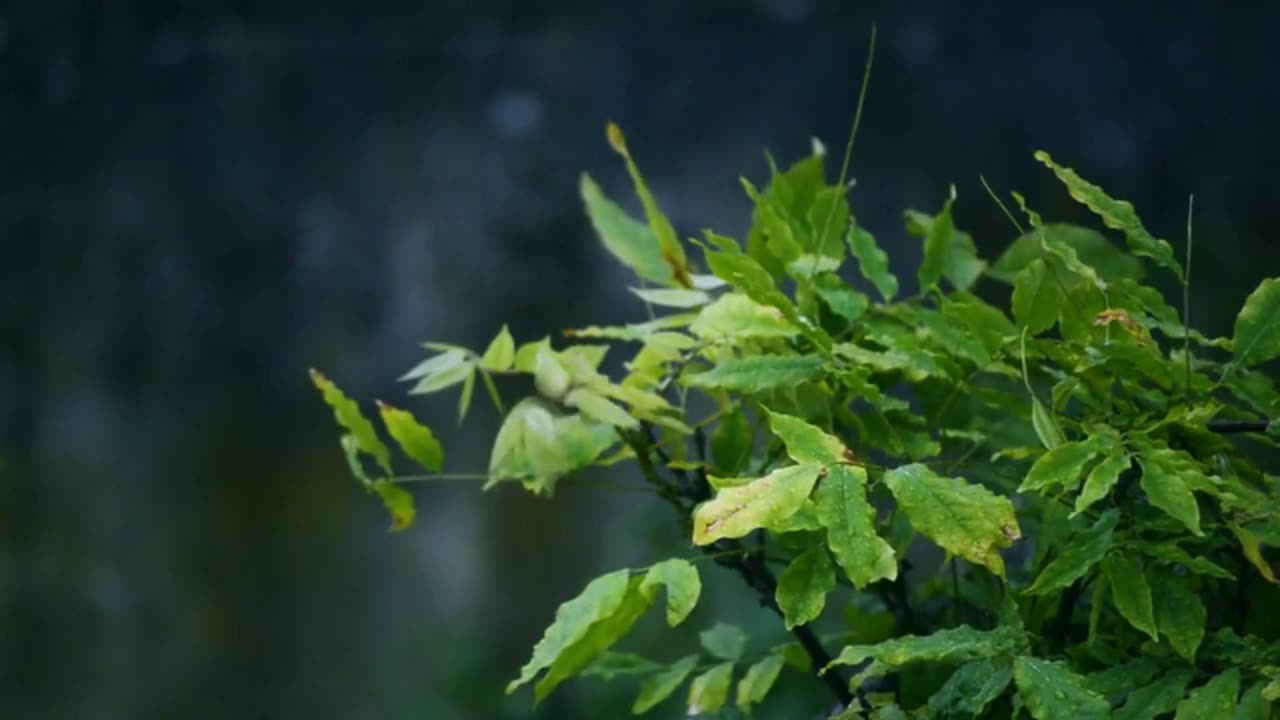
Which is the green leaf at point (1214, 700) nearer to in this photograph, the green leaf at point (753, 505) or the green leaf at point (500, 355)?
the green leaf at point (753, 505)

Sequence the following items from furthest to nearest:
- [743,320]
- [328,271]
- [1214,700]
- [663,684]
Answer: [328,271] → [663,684] → [743,320] → [1214,700]

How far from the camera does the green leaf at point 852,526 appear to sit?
45cm

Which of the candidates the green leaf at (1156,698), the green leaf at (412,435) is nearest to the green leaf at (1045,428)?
the green leaf at (1156,698)

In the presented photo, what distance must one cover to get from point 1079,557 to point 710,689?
269mm

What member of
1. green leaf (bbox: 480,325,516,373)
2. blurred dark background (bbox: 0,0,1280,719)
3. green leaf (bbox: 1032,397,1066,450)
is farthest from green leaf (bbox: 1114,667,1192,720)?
blurred dark background (bbox: 0,0,1280,719)

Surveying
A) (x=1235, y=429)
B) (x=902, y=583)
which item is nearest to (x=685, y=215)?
(x=902, y=583)

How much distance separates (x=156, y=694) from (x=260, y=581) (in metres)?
0.27

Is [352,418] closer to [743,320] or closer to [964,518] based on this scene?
[743,320]

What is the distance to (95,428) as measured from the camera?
6.64 feet

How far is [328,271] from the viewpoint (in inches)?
75.9

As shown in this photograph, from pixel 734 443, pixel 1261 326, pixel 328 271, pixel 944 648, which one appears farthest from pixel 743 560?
pixel 328 271

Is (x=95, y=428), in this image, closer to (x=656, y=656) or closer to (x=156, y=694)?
(x=156, y=694)

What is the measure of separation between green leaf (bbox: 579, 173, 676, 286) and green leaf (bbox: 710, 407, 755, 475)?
0.33 ft

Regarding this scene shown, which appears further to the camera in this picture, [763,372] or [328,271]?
[328,271]
